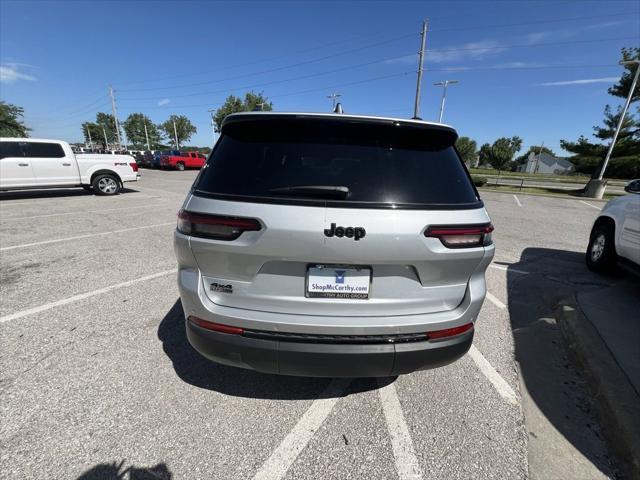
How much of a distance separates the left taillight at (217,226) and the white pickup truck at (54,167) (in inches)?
462

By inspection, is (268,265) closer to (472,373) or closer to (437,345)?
(437,345)

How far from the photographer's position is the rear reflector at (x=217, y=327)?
1.76 metres

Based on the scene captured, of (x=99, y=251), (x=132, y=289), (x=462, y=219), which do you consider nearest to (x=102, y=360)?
(x=132, y=289)

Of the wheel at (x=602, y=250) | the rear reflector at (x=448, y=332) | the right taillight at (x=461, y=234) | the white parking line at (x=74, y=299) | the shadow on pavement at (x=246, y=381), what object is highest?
the right taillight at (x=461, y=234)

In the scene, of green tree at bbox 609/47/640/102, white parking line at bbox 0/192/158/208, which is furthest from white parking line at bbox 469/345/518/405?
green tree at bbox 609/47/640/102

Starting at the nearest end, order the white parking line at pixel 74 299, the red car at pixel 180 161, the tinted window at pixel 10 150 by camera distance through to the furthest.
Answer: the white parking line at pixel 74 299 < the tinted window at pixel 10 150 < the red car at pixel 180 161

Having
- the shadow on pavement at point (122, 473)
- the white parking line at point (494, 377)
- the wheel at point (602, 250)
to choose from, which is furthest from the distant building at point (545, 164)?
the shadow on pavement at point (122, 473)

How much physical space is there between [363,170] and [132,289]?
3.37 meters

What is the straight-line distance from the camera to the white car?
3.96m

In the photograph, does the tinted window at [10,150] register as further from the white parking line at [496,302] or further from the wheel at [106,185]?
the white parking line at [496,302]

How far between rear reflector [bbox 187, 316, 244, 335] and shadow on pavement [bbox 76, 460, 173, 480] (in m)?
0.77

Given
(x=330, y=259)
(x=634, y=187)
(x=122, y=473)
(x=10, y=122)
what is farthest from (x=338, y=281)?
(x=10, y=122)

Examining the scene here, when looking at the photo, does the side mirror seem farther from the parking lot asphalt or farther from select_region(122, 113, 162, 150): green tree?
select_region(122, 113, 162, 150): green tree

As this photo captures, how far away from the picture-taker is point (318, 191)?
5.48ft
